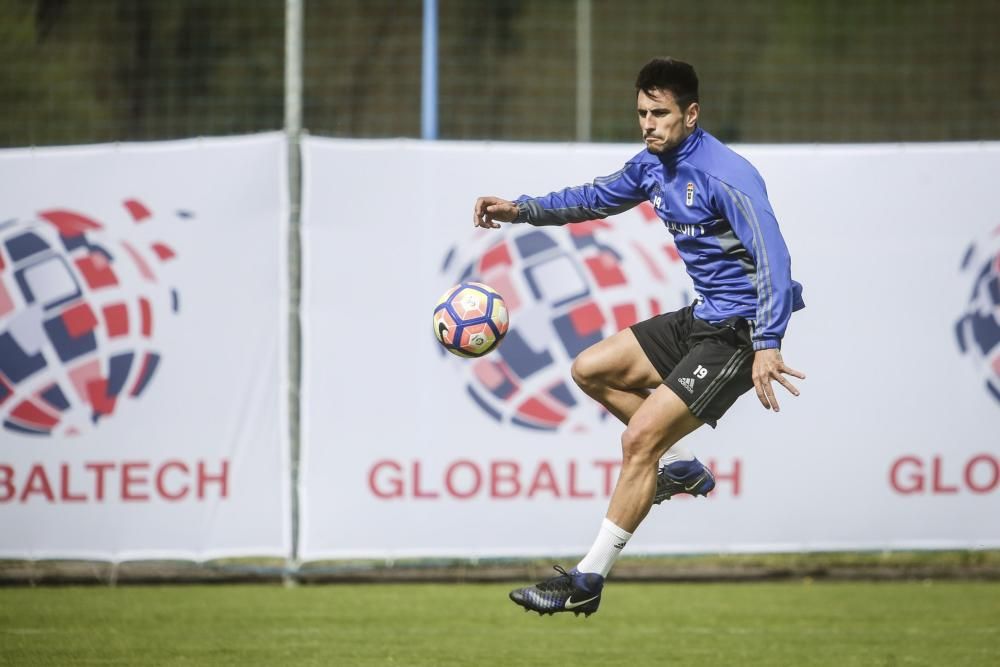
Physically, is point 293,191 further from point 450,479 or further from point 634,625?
point 634,625

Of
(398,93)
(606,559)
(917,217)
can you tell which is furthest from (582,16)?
(606,559)

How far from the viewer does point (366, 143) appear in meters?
A: 8.93

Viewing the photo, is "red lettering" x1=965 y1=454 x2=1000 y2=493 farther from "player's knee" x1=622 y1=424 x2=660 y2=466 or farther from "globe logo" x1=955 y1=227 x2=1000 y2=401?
"player's knee" x1=622 y1=424 x2=660 y2=466

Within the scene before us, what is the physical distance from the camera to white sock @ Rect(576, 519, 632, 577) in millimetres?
6309

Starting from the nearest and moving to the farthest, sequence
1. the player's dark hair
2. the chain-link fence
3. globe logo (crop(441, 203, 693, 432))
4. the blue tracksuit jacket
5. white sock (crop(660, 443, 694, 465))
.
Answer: the blue tracksuit jacket
the player's dark hair
white sock (crop(660, 443, 694, 465))
globe logo (crop(441, 203, 693, 432))
the chain-link fence

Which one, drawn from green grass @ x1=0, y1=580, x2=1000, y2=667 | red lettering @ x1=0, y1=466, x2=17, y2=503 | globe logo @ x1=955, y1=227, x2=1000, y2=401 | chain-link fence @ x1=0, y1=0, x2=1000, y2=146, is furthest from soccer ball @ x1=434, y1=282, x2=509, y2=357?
chain-link fence @ x1=0, y1=0, x2=1000, y2=146

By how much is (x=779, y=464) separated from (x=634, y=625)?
1.70 meters

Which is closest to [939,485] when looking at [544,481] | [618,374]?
[544,481]

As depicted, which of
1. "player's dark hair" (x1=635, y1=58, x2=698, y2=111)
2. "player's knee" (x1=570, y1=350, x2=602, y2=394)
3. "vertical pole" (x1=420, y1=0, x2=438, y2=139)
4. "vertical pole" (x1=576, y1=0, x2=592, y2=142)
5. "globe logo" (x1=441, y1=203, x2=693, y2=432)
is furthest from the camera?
"vertical pole" (x1=576, y1=0, x2=592, y2=142)

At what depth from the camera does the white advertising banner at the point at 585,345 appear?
29.3 feet

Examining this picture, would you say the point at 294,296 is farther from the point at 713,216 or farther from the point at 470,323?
the point at 713,216

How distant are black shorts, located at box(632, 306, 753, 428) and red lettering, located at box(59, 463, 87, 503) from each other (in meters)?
4.09

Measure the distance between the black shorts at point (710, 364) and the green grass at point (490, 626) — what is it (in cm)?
137

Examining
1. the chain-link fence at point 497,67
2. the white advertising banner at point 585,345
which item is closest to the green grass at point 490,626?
the white advertising banner at point 585,345
